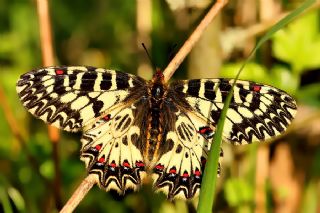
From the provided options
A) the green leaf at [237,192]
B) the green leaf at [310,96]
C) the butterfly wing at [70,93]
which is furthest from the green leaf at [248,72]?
the butterfly wing at [70,93]

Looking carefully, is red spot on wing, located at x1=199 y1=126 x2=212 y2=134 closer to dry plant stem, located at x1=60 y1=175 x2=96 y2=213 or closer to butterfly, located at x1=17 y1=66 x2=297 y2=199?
butterfly, located at x1=17 y1=66 x2=297 y2=199

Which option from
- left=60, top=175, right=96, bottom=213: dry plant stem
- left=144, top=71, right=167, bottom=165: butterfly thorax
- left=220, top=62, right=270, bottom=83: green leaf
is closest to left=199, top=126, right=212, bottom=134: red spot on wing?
left=144, top=71, right=167, bottom=165: butterfly thorax

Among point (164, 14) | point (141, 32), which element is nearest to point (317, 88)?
point (141, 32)

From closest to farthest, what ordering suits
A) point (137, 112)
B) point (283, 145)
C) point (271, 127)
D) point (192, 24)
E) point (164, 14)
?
1. point (271, 127)
2. point (137, 112)
3. point (192, 24)
4. point (283, 145)
5. point (164, 14)

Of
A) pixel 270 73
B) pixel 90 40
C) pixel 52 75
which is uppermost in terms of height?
pixel 90 40

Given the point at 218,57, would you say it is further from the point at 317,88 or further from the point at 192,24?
the point at 317,88

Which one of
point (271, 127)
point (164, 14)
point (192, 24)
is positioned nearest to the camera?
point (271, 127)

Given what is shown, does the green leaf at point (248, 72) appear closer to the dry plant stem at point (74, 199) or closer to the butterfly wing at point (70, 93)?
the butterfly wing at point (70, 93)
